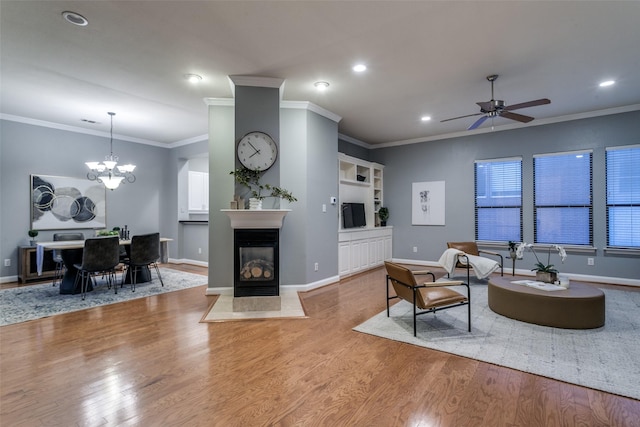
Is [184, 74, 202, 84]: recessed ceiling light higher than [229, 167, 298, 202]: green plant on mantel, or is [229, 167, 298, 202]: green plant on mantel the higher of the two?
[184, 74, 202, 84]: recessed ceiling light

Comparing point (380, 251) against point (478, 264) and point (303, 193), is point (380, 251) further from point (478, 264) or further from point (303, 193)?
point (303, 193)

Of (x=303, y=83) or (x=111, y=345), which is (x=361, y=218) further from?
(x=111, y=345)

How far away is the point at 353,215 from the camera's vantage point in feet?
21.0

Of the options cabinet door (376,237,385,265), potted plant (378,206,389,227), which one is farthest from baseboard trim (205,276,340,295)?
potted plant (378,206,389,227)

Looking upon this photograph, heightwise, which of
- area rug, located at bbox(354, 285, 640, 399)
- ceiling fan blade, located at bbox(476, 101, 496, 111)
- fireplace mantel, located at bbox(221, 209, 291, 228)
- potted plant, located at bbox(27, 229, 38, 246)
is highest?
ceiling fan blade, located at bbox(476, 101, 496, 111)

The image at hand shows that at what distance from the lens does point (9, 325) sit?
3.41 meters

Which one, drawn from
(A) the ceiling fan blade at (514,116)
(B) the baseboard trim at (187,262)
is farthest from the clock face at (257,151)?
(B) the baseboard trim at (187,262)

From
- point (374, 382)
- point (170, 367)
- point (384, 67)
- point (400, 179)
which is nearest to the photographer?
point (374, 382)

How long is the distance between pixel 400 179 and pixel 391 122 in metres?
1.89

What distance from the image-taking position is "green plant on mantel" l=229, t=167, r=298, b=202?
4027 millimetres

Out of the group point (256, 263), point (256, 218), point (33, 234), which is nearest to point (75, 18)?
point (256, 218)

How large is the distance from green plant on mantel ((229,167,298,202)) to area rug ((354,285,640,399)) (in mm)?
2020

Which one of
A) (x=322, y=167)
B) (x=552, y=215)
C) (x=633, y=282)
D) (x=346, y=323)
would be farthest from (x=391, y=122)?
(x=633, y=282)

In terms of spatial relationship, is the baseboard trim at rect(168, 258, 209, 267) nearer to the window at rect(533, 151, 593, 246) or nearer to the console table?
the console table
